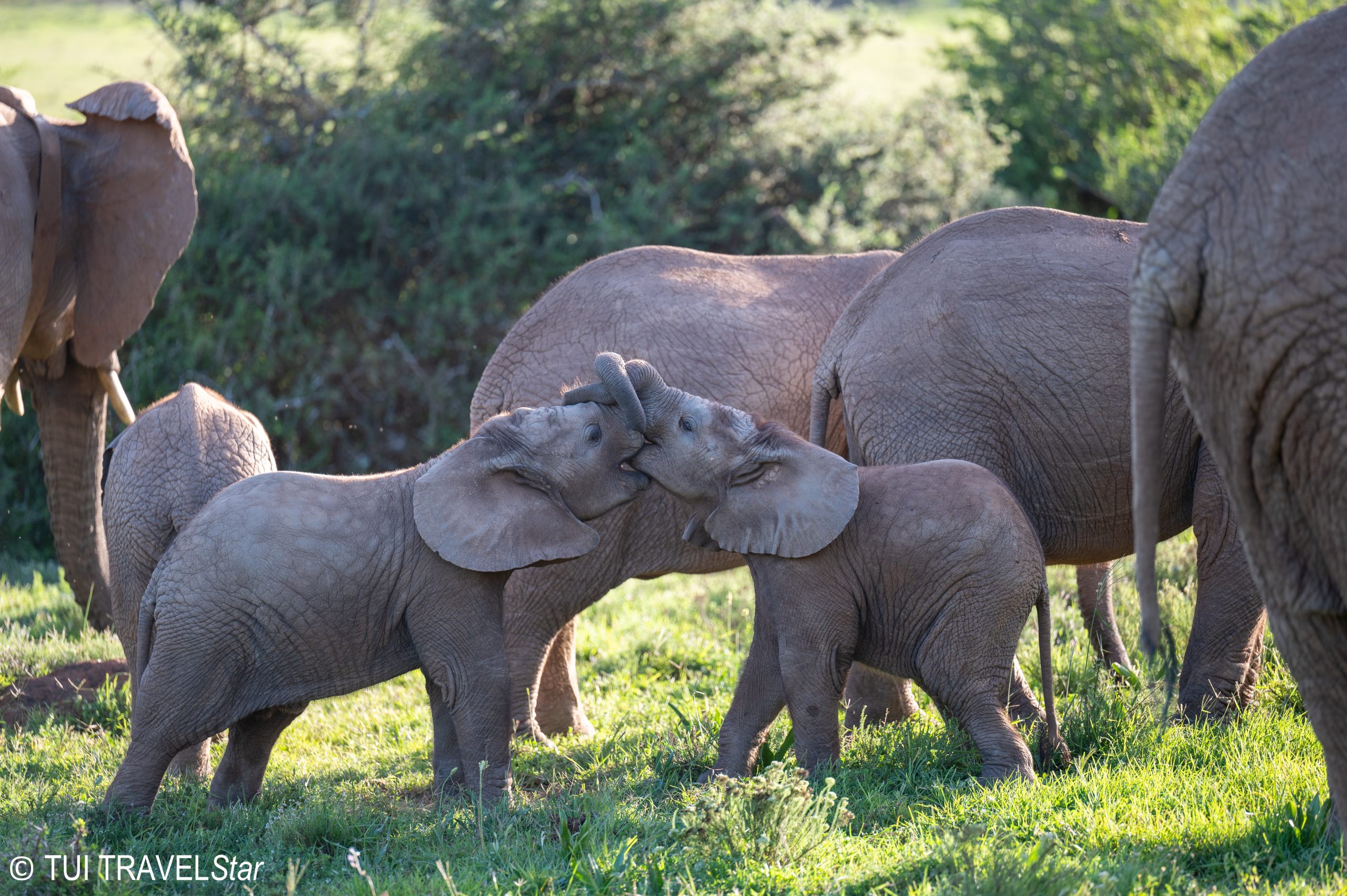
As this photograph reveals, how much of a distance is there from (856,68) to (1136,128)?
1559 centimetres

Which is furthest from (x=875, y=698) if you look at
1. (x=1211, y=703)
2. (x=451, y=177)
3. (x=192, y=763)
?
(x=451, y=177)

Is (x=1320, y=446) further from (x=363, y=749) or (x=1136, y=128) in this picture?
(x=1136, y=128)

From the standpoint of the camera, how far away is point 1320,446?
294 centimetres

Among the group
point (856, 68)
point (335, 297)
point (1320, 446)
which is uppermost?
point (1320, 446)

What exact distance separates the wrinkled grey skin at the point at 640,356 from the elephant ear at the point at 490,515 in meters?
0.92

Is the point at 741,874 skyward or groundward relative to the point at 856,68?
skyward

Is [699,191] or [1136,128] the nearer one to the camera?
[699,191]

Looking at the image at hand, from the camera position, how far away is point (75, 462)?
22.8ft

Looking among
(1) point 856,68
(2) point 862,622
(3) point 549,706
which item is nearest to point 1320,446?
(2) point 862,622

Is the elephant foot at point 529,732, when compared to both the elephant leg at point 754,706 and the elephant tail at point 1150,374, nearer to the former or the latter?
the elephant leg at point 754,706

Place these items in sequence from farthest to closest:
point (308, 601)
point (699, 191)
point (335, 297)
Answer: point (699, 191) < point (335, 297) < point (308, 601)

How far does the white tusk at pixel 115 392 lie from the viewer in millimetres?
6852

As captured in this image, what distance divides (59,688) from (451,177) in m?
5.75

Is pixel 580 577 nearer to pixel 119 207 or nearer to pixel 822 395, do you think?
pixel 822 395
